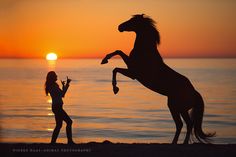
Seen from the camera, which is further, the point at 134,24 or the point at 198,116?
the point at 134,24

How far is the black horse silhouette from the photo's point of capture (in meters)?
9.76

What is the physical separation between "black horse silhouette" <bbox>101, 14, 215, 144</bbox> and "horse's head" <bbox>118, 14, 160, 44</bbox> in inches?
2.3

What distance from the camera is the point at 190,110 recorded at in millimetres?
10164

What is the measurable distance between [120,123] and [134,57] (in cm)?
1259

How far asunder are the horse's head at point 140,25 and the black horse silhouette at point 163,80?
0.06m

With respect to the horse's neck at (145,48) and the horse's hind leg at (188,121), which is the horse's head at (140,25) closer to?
the horse's neck at (145,48)
